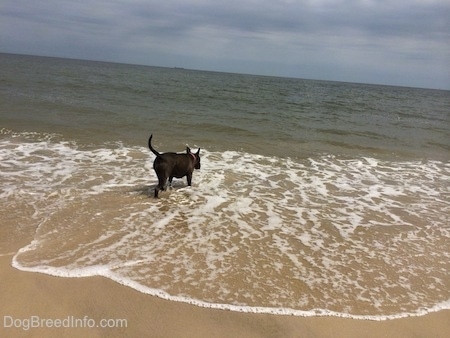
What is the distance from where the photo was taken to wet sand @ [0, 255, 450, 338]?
3330mm

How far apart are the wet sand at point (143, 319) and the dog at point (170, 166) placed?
3.10 m

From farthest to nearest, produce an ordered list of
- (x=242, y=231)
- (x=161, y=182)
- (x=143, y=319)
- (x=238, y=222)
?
(x=161, y=182) < (x=238, y=222) < (x=242, y=231) < (x=143, y=319)

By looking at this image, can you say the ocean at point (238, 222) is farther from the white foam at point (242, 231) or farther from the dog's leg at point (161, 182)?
the dog's leg at point (161, 182)

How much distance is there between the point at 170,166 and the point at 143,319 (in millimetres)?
3733

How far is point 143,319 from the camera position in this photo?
3473 millimetres

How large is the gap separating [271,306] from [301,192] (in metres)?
4.22

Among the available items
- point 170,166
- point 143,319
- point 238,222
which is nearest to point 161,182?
point 170,166

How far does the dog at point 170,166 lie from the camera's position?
671cm

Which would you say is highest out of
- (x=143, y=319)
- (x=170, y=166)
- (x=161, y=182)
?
(x=170, y=166)

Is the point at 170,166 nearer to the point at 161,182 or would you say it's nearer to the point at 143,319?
the point at 161,182

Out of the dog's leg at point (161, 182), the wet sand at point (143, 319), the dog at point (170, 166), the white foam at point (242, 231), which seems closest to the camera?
the wet sand at point (143, 319)

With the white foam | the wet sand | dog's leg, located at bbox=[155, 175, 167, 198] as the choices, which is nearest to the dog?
dog's leg, located at bbox=[155, 175, 167, 198]

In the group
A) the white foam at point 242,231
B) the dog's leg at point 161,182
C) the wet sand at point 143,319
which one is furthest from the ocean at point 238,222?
the dog's leg at point 161,182

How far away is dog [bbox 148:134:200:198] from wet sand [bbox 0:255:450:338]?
3.10 m
